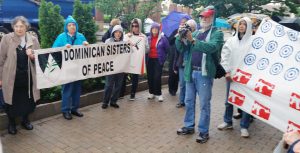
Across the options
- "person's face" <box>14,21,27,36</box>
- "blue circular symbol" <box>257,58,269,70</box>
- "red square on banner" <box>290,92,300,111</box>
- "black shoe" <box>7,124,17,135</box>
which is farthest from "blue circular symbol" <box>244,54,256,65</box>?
"black shoe" <box>7,124,17,135</box>

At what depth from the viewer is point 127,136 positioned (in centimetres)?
546

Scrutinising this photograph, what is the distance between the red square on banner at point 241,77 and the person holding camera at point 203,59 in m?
0.50

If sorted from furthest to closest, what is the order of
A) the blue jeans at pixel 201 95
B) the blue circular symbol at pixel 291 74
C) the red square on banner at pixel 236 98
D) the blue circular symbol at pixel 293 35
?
the red square on banner at pixel 236 98 → the blue jeans at pixel 201 95 → the blue circular symbol at pixel 293 35 → the blue circular symbol at pixel 291 74

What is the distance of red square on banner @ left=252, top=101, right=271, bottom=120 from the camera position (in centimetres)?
505

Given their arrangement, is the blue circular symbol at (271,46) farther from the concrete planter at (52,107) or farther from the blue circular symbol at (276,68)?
the concrete planter at (52,107)

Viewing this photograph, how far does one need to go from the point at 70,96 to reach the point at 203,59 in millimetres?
2520

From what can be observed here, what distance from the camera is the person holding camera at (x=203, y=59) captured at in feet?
15.6

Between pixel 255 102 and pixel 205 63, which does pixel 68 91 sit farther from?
pixel 255 102

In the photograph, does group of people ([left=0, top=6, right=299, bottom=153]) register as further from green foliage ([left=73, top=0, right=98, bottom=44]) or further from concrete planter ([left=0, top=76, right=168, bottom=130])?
green foliage ([left=73, top=0, right=98, bottom=44])

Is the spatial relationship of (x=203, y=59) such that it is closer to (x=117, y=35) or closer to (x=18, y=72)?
(x=117, y=35)

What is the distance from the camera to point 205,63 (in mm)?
4934

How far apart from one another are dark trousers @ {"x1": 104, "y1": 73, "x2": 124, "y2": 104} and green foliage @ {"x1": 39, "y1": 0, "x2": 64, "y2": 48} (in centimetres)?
152

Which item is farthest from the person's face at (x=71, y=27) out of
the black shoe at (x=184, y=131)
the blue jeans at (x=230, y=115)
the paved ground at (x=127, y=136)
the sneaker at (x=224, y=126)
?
the sneaker at (x=224, y=126)

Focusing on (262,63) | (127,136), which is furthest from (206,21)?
(127,136)
